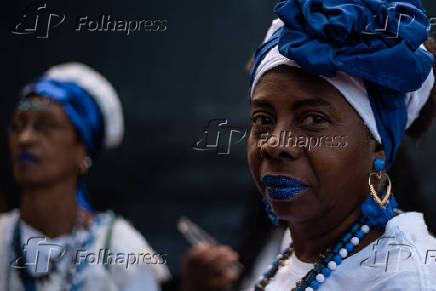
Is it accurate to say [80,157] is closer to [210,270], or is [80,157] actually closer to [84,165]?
[84,165]

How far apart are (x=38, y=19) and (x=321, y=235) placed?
8.65 ft

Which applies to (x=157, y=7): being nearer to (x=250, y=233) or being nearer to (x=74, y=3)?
(x=74, y=3)

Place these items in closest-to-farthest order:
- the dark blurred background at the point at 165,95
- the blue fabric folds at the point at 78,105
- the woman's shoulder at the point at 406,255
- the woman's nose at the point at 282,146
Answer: the woman's shoulder at the point at 406,255 < the woman's nose at the point at 282,146 < the blue fabric folds at the point at 78,105 < the dark blurred background at the point at 165,95

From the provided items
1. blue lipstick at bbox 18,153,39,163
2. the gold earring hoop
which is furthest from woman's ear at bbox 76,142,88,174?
the gold earring hoop

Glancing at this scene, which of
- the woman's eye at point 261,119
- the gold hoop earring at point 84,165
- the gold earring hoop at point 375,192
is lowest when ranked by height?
the gold hoop earring at point 84,165

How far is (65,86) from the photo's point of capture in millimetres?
3473

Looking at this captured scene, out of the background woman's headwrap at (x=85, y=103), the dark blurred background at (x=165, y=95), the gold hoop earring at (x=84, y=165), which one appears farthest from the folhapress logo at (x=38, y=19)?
the gold hoop earring at (x=84, y=165)

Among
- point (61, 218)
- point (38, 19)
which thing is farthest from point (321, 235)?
point (38, 19)

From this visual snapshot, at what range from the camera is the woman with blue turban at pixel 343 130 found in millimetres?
1688

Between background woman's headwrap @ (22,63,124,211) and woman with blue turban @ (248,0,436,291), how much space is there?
5.98ft

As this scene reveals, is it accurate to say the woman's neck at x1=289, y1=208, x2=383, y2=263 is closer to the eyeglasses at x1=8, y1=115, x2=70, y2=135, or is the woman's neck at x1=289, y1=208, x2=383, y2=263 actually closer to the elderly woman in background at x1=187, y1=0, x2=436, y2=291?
the elderly woman in background at x1=187, y1=0, x2=436, y2=291

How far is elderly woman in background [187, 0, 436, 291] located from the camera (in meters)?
1.69

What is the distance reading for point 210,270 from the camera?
3498mm

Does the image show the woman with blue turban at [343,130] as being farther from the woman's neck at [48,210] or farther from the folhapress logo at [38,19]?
the folhapress logo at [38,19]
